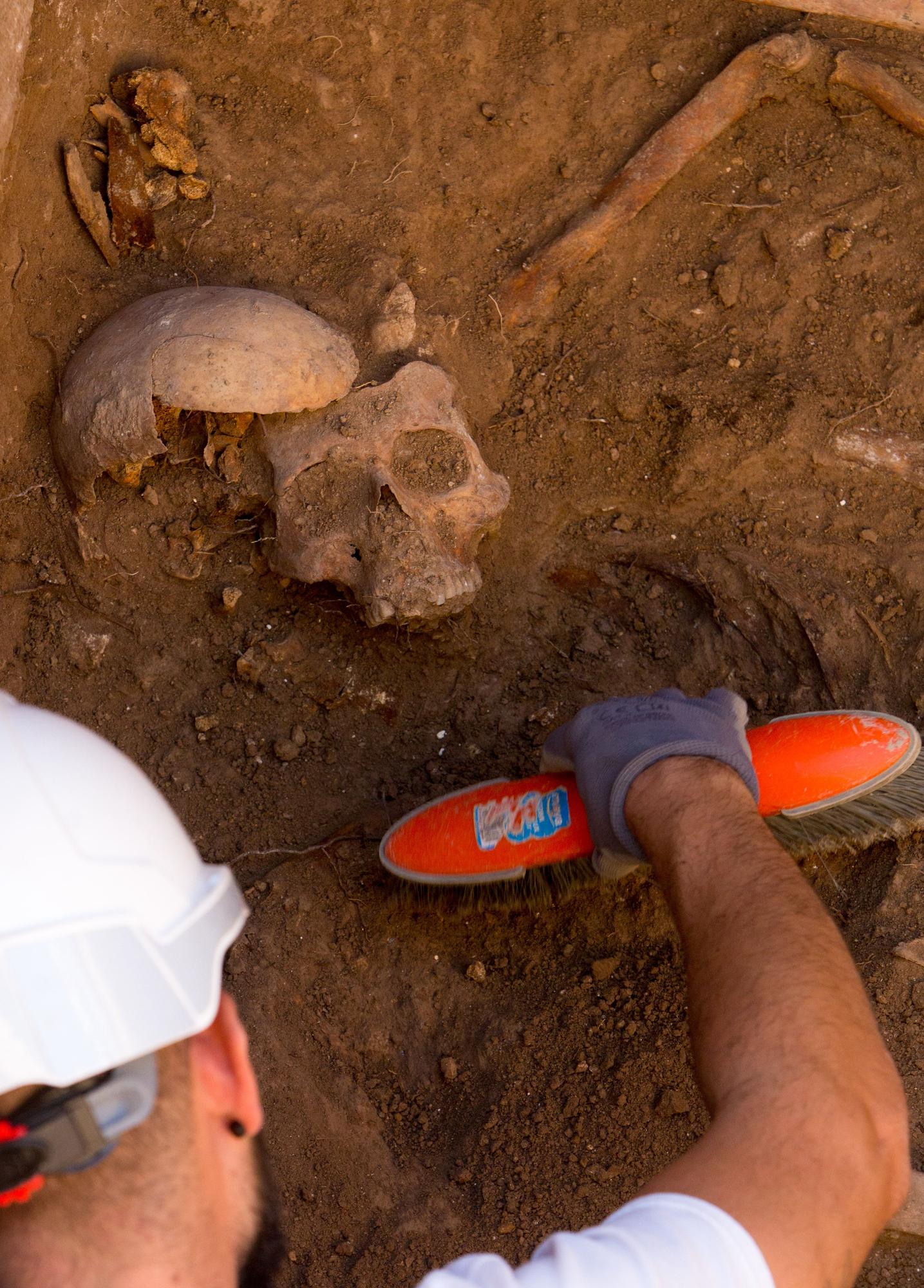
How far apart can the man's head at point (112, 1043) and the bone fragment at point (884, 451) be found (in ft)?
7.45

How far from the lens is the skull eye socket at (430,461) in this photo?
8.89ft

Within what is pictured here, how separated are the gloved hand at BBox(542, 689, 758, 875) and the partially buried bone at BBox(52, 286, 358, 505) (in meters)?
1.08

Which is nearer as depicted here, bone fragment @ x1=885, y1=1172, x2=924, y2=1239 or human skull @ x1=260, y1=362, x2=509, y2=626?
bone fragment @ x1=885, y1=1172, x2=924, y2=1239

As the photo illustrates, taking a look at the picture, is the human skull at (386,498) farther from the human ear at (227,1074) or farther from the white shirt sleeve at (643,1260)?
the white shirt sleeve at (643,1260)

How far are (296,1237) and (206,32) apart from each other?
311 cm

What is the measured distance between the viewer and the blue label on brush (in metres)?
2.31

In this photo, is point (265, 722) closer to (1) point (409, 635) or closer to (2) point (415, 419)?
(1) point (409, 635)

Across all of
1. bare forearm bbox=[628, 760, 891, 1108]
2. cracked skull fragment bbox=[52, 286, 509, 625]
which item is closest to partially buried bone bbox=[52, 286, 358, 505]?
cracked skull fragment bbox=[52, 286, 509, 625]

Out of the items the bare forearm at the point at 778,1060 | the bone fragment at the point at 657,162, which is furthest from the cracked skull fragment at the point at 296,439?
the bare forearm at the point at 778,1060

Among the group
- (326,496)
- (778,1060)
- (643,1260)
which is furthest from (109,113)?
(643,1260)

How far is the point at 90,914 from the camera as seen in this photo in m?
1.23

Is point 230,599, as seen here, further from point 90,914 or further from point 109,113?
point 90,914

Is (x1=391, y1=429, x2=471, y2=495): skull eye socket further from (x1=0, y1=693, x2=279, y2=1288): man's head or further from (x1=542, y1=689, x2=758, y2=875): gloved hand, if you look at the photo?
(x1=0, y1=693, x2=279, y2=1288): man's head

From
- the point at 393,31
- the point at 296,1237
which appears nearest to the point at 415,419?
the point at 393,31
